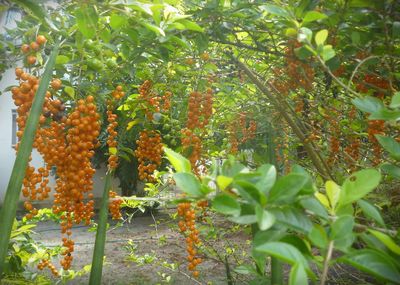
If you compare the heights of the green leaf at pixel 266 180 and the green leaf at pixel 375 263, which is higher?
the green leaf at pixel 266 180

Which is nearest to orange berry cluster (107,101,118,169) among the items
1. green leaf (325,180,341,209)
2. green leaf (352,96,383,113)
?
green leaf (352,96,383,113)

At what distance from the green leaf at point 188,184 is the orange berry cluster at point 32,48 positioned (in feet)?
2.42

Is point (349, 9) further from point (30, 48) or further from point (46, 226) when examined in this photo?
point (46, 226)

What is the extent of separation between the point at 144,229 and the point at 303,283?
538 centimetres

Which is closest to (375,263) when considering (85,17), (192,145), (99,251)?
(85,17)

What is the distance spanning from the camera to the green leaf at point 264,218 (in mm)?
476

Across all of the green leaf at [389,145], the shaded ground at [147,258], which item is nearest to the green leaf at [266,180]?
the green leaf at [389,145]

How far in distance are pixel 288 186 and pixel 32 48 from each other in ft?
2.82

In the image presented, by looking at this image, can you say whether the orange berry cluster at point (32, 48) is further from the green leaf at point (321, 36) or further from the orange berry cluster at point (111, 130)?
the green leaf at point (321, 36)

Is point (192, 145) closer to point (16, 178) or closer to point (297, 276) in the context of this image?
point (16, 178)

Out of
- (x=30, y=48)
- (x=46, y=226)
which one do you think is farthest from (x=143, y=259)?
(x=46, y=226)

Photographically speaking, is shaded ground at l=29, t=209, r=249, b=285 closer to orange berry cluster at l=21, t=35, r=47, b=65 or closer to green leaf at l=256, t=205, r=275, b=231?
orange berry cluster at l=21, t=35, r=47, b=65

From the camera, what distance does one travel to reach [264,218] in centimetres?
49

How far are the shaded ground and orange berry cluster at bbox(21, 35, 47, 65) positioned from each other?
5.79 feet
